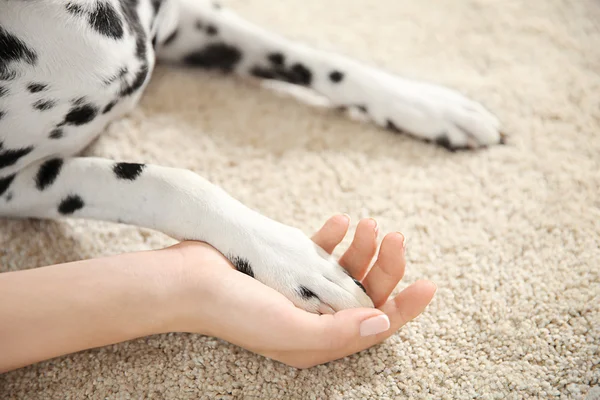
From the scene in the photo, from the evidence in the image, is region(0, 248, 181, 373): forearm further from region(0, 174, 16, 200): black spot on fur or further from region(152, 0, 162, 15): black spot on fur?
region(152, 0, 162, 15): black spot on fur

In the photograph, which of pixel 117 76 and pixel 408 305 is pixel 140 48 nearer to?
pixel 117 76

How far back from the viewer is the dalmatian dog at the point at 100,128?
0.97 m

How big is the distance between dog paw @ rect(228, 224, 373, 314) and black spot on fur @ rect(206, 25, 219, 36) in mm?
651

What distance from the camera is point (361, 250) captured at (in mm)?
1039

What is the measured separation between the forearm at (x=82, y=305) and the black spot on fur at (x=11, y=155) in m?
0.23

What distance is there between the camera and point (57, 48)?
0.99 metres

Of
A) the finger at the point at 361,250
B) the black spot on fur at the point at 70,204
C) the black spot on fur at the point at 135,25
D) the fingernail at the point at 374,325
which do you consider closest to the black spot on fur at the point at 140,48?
the black spot on fur at the point at 135,25

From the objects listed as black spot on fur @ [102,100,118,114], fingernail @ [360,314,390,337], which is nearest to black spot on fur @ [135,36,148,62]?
black spot on fur @ [102,100,118,114]

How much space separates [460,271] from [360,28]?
34.3 inches

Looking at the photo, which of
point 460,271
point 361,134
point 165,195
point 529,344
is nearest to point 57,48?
point 165,195

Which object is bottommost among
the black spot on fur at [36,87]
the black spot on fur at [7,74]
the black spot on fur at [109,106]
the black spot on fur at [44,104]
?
the black spot on fur at [109,106]

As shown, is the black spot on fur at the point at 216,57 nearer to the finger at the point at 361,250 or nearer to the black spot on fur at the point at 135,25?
the black spot on fur at the point at 135,25

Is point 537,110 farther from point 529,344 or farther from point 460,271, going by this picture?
point 529,344

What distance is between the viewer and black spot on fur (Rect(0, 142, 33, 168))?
103 cm
